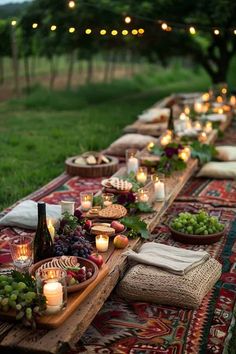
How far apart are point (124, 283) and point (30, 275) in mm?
835

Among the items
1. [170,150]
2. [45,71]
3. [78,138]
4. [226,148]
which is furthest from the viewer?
[45,71]

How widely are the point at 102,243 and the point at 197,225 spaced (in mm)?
1308

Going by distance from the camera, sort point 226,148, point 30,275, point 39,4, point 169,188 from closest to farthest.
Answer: point 30,275 < point 169,188 < point 226,148 < point 39,4

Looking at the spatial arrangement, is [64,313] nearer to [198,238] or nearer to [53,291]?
[53,291]

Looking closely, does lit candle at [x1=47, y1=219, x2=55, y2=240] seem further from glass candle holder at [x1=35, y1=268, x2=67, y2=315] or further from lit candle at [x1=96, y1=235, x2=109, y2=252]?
glass candle holder at [x1=35, y1=268, x2=67, y2=315]

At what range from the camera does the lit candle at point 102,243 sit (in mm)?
4047

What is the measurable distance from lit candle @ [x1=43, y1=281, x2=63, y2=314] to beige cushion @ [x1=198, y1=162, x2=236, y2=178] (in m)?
4.51

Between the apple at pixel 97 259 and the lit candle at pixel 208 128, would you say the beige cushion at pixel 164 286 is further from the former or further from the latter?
the lit candle at pixel 208 128

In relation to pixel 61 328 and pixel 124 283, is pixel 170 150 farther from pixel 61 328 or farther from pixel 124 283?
pixel 61 328

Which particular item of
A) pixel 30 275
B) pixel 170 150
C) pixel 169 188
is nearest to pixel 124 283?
pixel 30 275

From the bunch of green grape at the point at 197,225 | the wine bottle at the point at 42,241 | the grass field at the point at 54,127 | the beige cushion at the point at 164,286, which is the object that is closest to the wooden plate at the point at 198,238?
the bunch of green grape at the point at 197,225

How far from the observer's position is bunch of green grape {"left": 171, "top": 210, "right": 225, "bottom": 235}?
5031mm

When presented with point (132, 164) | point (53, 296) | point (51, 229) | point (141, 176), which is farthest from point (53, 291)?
point (132, 164)

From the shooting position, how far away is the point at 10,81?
74.7 feet
